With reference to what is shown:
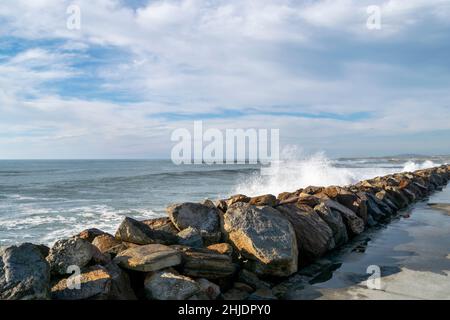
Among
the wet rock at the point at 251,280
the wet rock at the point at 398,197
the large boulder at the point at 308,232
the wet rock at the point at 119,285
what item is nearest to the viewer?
the wet rock at the point at 119,285

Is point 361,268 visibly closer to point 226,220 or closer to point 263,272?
point 263,272

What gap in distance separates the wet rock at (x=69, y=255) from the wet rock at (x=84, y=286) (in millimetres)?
231

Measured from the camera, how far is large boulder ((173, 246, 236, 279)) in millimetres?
5512

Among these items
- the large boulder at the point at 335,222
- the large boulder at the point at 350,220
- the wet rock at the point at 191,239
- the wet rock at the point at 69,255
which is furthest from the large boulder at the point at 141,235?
the large boulder at the point at 350,220

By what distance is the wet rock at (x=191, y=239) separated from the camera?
6.46m

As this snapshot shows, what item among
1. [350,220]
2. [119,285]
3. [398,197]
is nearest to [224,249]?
[119,285]

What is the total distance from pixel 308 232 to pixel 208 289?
3031 mm

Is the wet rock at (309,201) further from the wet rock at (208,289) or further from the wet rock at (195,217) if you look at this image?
the wet rock at (208,289)

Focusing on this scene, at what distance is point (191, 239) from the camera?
21.5 feet

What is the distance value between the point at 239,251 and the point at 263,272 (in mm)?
566

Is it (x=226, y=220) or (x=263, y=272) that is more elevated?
(x=226, y=220)

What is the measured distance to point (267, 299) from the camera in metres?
5.29

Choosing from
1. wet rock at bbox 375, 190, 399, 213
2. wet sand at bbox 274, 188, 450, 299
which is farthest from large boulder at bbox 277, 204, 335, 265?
wet rock at bbox 375, 190, 399, 213
